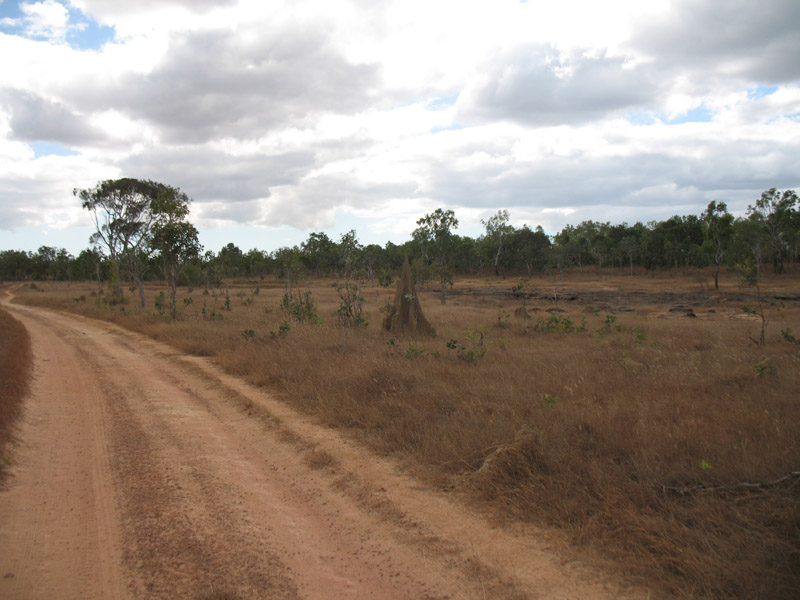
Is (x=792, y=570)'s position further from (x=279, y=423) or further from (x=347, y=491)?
(x=279, y=423)

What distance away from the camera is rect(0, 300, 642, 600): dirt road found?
3.57 metres

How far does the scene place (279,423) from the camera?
7.24m

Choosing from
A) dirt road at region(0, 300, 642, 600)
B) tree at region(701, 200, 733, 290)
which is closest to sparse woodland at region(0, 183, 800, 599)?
dirt road at region(0, 300, 642, 600)

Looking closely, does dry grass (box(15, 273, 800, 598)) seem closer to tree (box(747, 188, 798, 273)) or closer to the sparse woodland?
the sparse woodland

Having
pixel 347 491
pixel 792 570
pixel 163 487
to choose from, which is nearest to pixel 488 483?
pixel 347 491

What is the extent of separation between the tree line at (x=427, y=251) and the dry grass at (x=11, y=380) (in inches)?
303

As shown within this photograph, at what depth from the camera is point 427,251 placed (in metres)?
61.4

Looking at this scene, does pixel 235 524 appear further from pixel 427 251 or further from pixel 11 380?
pixel 427 251

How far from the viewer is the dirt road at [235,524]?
357 centimetres

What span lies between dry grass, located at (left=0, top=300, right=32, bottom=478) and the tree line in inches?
303

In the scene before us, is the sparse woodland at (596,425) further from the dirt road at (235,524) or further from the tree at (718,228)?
the tree at (718,228)

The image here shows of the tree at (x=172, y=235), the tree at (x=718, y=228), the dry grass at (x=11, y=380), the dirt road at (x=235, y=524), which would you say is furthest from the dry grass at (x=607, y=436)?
the tree at (x=718, y=228)

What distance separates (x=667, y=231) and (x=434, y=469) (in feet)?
235

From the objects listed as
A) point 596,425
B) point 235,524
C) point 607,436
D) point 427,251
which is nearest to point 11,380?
point 235,524
